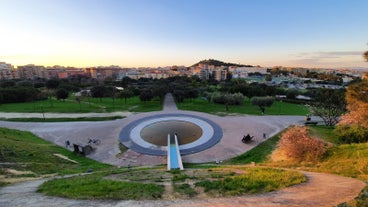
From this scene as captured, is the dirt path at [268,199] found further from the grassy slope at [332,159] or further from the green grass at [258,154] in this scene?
the green grass at [258,154]

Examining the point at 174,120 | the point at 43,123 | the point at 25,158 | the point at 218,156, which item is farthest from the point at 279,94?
the point at 25,158

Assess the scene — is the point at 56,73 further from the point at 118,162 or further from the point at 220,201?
the point at 220,201

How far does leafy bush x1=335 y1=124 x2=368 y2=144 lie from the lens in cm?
2147

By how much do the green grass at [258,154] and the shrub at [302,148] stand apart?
3025 millimetres

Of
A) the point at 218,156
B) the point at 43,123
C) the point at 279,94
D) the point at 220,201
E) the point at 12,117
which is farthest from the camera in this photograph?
the point at 279,94

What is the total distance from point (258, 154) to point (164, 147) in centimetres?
1104

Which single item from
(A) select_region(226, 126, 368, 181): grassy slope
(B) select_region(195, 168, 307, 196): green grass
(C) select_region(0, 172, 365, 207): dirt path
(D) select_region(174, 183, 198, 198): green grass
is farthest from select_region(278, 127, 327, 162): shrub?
(D) select_region(174, 183, 198, 198): green grass

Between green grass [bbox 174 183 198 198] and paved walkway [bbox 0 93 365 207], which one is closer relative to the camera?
paved walkway [bbox 0 93 365 207]

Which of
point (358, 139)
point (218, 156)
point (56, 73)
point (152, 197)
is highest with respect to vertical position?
point (56, 73)

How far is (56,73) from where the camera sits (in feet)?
573

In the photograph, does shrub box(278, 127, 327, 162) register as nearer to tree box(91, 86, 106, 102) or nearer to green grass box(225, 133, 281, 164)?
green grass box(225, 133, 281, 164)

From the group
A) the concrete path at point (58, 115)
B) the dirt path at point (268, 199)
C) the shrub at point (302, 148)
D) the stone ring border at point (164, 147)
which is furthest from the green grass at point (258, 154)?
the concrete path at point (58, 115)

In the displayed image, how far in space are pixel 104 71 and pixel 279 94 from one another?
6502 inches

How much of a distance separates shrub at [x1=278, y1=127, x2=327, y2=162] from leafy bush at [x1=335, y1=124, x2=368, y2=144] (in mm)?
5980
